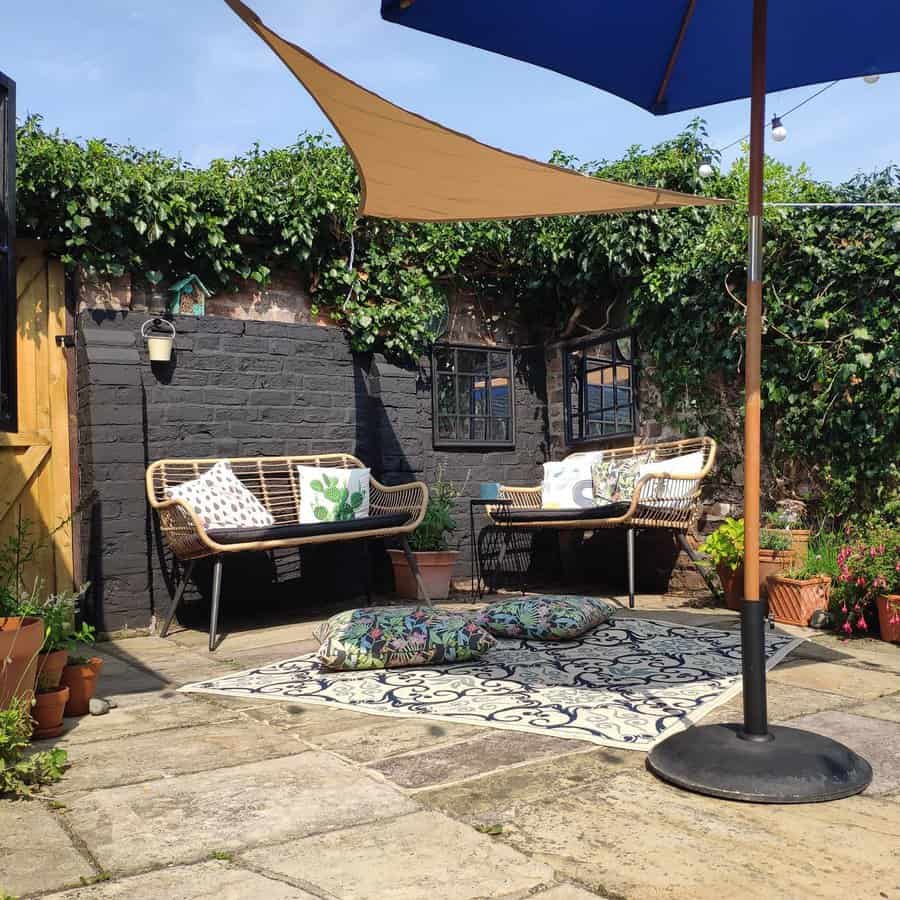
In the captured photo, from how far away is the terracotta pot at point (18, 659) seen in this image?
2279 millimetres

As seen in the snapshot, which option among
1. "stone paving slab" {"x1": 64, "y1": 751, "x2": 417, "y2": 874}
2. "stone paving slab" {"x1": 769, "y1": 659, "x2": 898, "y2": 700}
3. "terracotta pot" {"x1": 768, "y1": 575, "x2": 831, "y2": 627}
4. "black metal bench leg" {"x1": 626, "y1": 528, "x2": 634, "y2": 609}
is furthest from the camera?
"black metal bench leg" {"x1": 626, "y1": 528, "x2": 634, "y2": 609}

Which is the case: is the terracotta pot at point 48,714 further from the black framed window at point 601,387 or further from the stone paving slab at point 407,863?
the black framed window at point 601,387

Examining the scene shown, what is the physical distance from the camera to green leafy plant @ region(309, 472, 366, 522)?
16.3 feet

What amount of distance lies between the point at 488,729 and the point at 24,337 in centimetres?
339

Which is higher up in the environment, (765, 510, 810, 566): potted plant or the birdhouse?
the birdhouse

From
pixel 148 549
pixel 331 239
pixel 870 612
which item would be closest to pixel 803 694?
pixel 870 612

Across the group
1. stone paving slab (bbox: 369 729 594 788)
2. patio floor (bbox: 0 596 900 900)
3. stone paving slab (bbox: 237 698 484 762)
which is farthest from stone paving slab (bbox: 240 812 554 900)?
stone paving slab (bbox: 237 698 484 762)

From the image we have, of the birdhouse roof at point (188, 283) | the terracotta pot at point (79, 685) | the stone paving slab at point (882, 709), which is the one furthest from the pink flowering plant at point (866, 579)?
the birdhouse roof at point (188, 283)

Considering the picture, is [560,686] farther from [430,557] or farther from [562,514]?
[430,557]

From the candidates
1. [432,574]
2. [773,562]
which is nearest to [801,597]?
[773,562]

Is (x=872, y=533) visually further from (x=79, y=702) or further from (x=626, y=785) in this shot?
(x=79, y=702)

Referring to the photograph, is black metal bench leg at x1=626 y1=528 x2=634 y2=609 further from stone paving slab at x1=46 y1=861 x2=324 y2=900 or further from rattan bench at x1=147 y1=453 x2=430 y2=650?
stone paving slab at x1=46 y1=861 x2=324 y2=900

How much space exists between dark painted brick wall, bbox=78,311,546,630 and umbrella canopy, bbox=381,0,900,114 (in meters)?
2.92

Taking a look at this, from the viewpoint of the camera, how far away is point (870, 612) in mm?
3910
